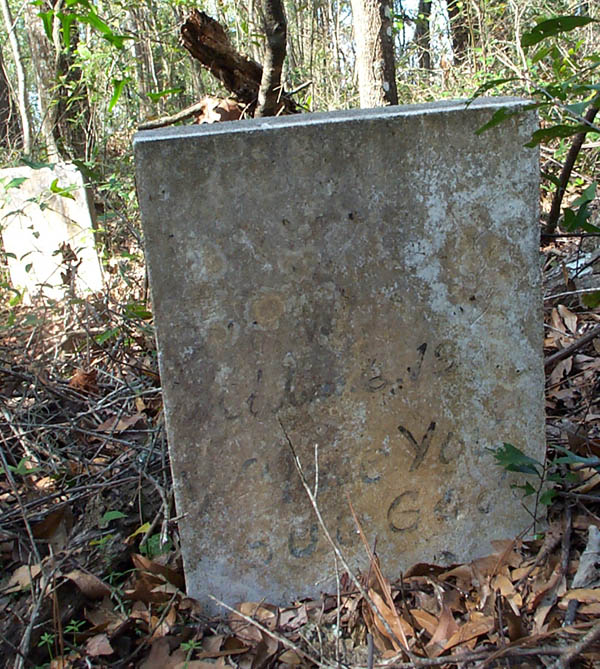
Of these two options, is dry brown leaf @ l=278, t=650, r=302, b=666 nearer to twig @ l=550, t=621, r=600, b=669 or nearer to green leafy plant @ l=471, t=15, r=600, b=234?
twig @ l=550, t=621, r=600, b=669

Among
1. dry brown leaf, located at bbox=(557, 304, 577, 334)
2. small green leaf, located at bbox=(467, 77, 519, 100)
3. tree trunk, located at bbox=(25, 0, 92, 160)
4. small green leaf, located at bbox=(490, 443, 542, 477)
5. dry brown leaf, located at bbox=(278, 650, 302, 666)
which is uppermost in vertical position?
tree trunk, located at bbox=(25, 0, 92, 160)

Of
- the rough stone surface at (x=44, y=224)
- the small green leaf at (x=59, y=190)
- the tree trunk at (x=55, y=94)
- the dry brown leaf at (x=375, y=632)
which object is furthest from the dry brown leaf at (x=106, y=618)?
the tree trunk at (x=55, y=94)

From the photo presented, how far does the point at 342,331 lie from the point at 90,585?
0.97m

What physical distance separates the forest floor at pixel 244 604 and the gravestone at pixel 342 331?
87 millimetres

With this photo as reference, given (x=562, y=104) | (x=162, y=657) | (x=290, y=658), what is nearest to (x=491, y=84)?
(x=562, y=104)

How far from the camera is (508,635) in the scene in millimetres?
1478

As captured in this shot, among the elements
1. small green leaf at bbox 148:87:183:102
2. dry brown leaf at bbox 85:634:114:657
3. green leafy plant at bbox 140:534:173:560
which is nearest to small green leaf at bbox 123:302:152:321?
small green leaf at bbox 148:87:183:102

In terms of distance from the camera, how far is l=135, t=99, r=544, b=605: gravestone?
1559 millimetres

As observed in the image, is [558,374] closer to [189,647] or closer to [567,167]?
[567,167]

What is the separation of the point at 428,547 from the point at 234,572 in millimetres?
525

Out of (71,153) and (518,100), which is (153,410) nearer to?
(518,100)

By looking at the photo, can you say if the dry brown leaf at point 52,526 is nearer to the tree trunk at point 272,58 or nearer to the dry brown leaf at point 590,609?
the dry brown leaf at point 590,609

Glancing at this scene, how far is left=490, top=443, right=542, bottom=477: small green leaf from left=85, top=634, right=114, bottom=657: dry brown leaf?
106cm

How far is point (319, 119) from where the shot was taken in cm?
156
